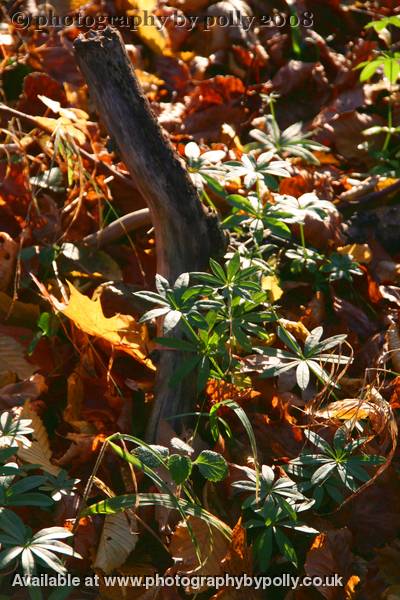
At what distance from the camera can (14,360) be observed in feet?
6.94

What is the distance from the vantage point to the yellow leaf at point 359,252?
2418mm

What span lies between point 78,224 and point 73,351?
1.68 feet

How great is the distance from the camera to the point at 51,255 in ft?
7.60

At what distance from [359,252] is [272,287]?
389 mm

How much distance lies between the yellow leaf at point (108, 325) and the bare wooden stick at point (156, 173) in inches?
3.6

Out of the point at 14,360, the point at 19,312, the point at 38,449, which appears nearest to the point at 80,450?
the point at 38,449

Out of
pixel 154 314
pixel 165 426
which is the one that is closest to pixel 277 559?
pixel 165 426

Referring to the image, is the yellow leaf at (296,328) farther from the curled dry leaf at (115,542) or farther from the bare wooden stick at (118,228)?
the curled dry leaf at (115,542)

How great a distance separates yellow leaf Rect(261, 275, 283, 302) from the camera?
2209mm

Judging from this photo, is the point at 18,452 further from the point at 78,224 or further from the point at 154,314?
the point at 78,224

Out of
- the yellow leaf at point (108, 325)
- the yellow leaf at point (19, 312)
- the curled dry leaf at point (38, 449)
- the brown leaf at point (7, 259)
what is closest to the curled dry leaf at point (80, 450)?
the curled dry leaf at point (38, 449)

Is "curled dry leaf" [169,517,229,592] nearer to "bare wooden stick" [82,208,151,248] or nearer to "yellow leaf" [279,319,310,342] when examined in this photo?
"yellow leaf" [279,319,310,342]

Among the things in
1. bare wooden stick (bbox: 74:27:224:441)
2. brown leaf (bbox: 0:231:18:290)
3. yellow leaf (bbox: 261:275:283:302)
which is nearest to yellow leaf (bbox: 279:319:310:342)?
yellow leaf (bbox: 261:275:283:302)

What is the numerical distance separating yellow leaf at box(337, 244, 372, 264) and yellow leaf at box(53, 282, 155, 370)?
29.5 inches
